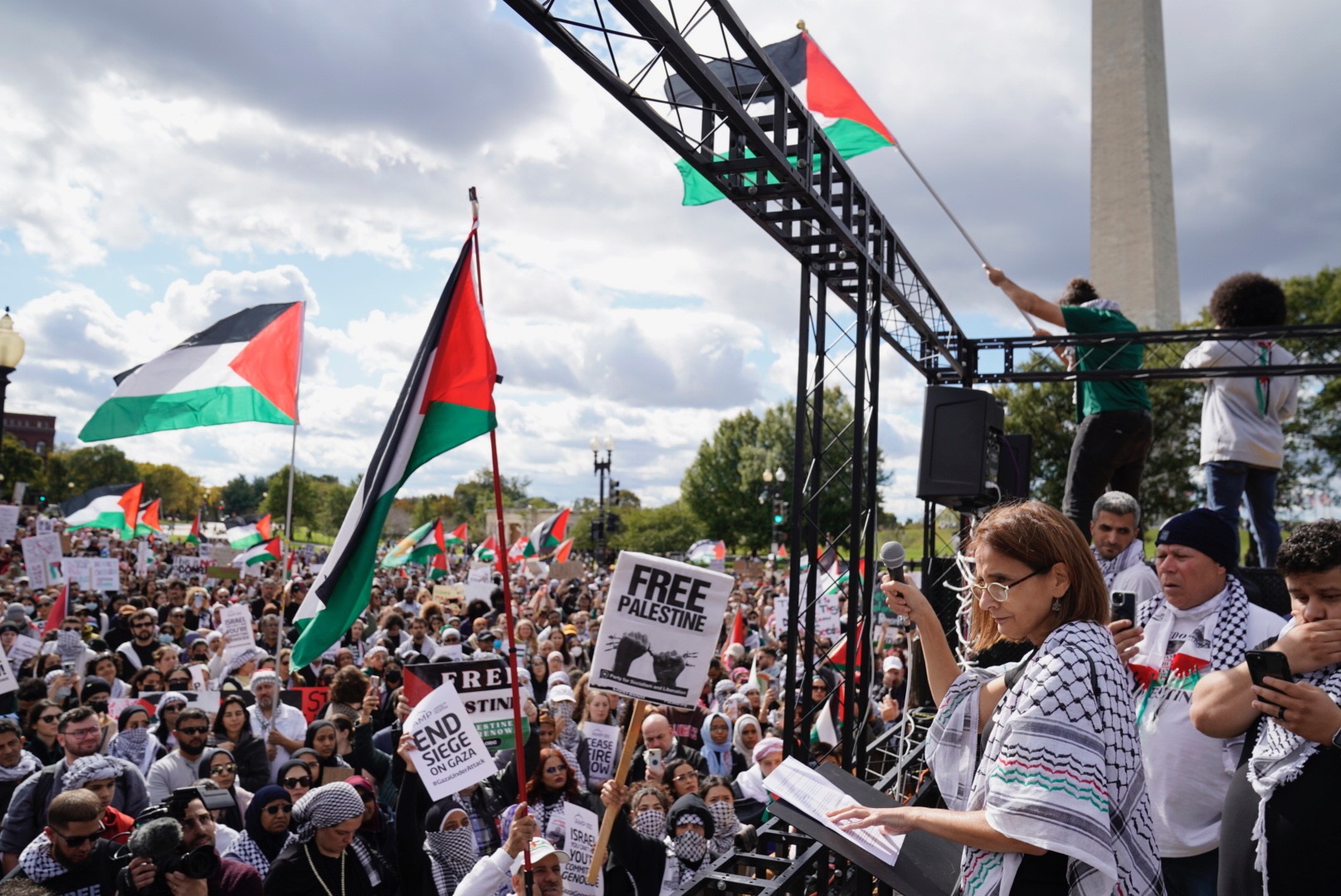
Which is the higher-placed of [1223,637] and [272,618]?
[1223,637]

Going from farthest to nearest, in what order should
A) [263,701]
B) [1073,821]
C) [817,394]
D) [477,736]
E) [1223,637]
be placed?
[263,701] → [817,394] → [477,736] → [1223,637] → [1073,821]

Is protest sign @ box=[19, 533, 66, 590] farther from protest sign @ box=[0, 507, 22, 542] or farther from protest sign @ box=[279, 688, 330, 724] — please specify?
protest sign @ box=[279, 688, 330, 724]

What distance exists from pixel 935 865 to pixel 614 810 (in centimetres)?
222

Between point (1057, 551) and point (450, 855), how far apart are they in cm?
444

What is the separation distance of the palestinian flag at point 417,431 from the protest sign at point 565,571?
76.8ft

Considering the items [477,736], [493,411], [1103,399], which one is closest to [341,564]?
[493,411]

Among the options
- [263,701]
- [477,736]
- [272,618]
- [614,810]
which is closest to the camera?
[614,810]

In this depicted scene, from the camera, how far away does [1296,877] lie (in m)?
2.28

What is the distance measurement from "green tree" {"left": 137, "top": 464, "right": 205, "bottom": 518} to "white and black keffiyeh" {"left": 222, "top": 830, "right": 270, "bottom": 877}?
117 m

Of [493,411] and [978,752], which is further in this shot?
[493,411]

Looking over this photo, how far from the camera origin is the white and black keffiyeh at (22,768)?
6160mm

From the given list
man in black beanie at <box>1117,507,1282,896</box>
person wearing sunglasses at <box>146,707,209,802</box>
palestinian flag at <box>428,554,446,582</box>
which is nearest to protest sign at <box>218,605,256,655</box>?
person wearing sunglasses at <box>146,707,209,802</box>

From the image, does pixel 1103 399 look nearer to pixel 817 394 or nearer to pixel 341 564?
pixel 817 394

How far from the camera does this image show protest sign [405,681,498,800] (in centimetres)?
539
